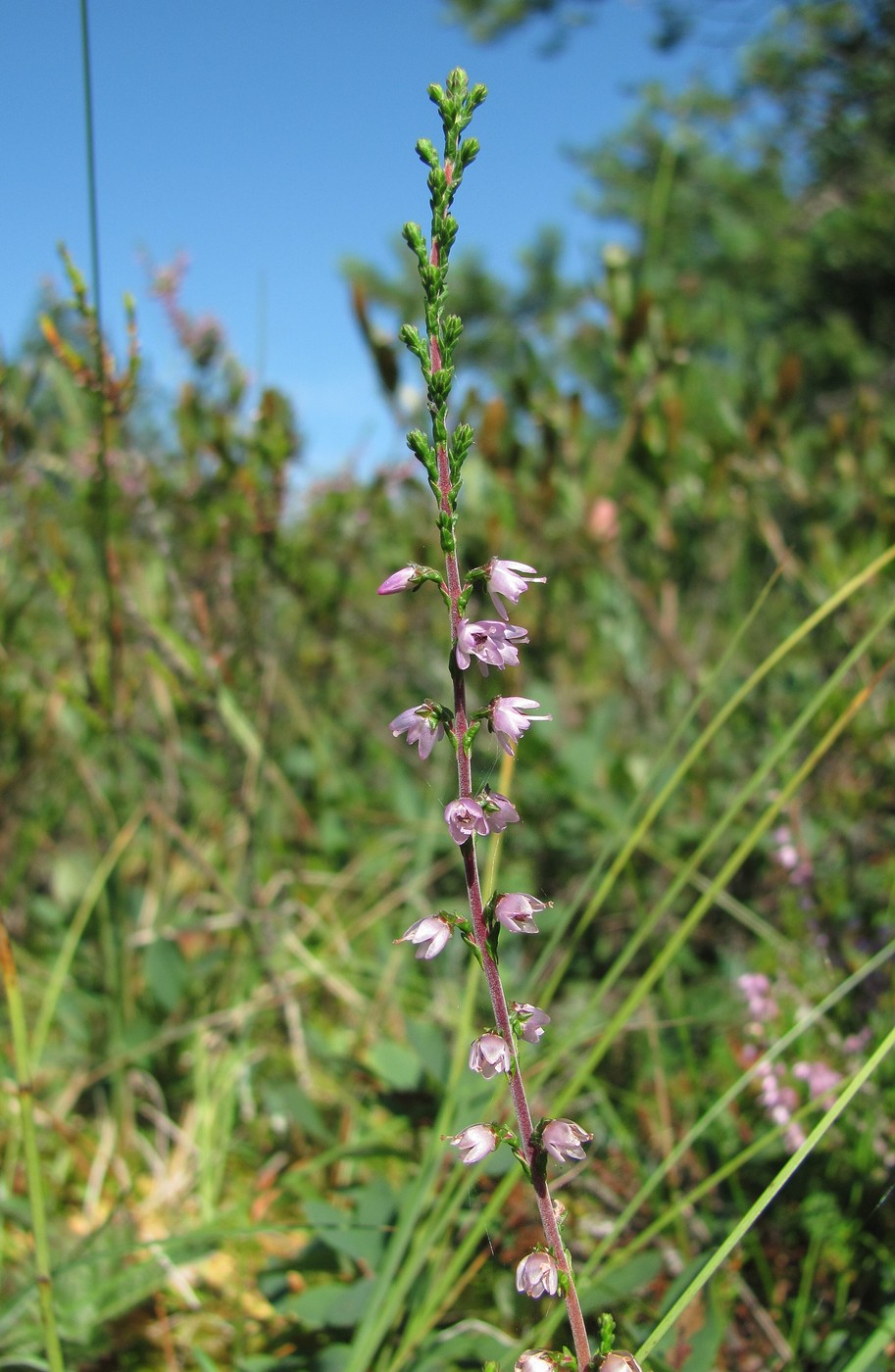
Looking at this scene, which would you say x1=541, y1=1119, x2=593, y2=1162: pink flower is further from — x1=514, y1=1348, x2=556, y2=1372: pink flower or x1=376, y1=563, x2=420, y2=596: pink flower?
x1=376, y1=563, x2=420, y2=596: pink flower

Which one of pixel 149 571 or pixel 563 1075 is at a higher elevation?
pixel 149 571

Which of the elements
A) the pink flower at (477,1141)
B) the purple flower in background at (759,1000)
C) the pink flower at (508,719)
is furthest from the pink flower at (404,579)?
the purple flower in background at (759,1000)

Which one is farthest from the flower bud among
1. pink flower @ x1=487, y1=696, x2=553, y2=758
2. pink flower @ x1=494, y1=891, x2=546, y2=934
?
pink flower @ x1=487, y1=696, x2=553, y2=758

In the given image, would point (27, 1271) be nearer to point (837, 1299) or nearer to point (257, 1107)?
point (257, 1107)

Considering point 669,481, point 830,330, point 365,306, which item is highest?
point 830,330

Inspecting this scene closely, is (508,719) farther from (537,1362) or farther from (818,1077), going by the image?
(818,1077)

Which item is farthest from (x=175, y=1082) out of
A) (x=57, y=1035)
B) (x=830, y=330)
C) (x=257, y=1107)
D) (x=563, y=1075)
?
(x=830, y=330)

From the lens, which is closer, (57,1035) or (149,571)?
(57,1035)
